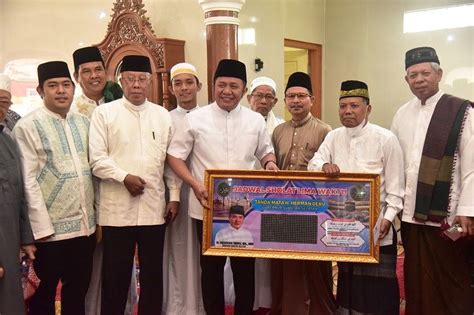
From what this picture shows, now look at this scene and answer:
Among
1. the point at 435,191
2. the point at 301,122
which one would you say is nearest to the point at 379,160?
the point at 435,191

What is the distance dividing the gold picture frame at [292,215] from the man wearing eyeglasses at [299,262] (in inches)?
14.9

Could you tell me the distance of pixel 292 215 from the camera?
2965 mm

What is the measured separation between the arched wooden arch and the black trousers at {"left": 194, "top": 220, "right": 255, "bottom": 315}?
3177 mm

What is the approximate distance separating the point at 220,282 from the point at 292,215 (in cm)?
68

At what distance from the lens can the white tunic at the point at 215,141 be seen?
10.4 feet

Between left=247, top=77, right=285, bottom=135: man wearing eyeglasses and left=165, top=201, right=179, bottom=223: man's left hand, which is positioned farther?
left=247, top=77, right=285, bottom=135: man wearing eyeglasses

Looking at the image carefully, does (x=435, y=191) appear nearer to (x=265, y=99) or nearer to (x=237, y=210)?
(x=237, y=210)

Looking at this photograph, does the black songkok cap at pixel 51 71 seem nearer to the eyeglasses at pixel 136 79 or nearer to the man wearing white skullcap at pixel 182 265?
the eyeglasses at pixel 136 79

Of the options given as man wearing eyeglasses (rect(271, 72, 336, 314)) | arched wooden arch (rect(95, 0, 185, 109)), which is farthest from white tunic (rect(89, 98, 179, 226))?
arched wooden arch (rect(95, 0, 185, 109))

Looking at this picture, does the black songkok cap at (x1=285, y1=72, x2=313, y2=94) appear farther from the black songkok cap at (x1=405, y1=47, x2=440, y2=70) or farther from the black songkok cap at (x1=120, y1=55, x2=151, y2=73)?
the black songkok cap at (x1=120, y1=55, x2=151, y2=73)

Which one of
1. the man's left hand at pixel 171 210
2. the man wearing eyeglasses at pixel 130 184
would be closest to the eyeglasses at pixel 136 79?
the man wearing eyeglasses at pixel 130 184

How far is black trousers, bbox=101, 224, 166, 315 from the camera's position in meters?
3.09

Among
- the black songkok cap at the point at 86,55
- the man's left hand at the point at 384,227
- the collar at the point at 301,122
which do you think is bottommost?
the man's left hand at the point at 384,227

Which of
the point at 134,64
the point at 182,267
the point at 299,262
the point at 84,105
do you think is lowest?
the point at 182,267
